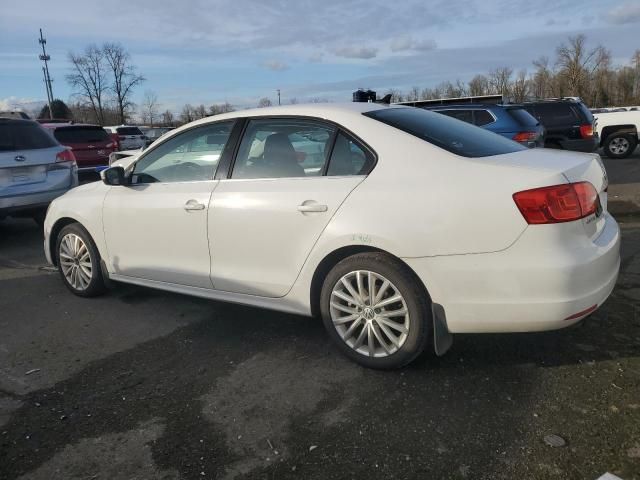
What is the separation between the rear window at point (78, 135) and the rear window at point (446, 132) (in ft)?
35.8

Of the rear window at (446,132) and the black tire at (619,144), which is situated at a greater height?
the rear window at (446,132)

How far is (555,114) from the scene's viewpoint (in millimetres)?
13008

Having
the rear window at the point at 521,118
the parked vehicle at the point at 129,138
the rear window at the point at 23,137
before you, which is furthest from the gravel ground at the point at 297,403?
the parked vehicle at the point at 129,138

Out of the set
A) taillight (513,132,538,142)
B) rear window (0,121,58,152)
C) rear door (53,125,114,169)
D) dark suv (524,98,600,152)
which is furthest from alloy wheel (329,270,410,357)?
dark suv (524,98,600,152)

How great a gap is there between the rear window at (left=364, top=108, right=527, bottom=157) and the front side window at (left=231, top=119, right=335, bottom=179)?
1.22 feet

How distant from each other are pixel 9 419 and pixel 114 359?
804 mm

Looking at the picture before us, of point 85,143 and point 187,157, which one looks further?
point 85,143

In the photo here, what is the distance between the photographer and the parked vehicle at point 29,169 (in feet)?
22.8

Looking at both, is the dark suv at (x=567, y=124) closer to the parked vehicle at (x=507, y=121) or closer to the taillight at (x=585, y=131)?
the taillight at (x=585, y=131)

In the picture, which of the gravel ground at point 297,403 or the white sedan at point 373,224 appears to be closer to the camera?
the gravel ground at point 297,403

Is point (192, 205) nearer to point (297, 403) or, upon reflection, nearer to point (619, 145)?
point (297, 403)

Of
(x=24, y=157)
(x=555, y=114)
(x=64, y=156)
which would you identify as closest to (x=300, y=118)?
(x=24, y=157)

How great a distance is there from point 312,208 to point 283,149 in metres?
0.62

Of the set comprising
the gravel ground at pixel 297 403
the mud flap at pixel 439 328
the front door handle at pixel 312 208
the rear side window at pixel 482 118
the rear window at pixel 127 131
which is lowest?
the gravel ground at pixel 297 403
